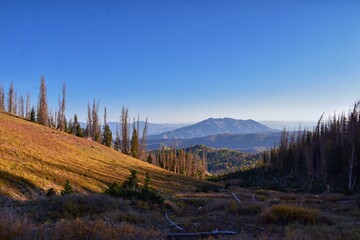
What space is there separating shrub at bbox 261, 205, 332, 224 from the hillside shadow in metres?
15.6

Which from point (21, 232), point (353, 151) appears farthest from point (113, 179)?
point (353, 151)

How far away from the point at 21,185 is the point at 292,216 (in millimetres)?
18184

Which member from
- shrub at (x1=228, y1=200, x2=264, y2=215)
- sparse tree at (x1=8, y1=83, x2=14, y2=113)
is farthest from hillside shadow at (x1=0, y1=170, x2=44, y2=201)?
sparse tree at (x1=8, y1=83, x2=14, y2=113)

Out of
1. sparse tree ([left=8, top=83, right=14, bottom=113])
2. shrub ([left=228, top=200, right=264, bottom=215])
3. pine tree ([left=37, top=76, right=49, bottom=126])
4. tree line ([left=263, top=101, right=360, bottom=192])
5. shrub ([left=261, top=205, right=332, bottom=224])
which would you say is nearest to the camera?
shrub ([left=261, top=205, right=332, bottom=224])

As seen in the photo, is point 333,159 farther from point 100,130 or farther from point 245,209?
A: point 100,130

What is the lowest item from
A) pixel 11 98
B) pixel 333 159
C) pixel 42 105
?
pixel 333 159

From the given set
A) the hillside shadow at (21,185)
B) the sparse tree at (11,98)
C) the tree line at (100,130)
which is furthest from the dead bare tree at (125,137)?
the hillside shadow at (21,185)

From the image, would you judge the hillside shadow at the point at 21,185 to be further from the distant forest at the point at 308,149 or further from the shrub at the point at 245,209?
the distant forest at the point at 308,149

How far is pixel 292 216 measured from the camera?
10984 millimetres

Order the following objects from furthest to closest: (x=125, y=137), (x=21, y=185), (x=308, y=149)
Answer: (x=125, y=137) → (x=308, y=149) → (x=21, y=185)

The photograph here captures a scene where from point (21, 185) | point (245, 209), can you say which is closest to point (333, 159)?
point (245, 209)

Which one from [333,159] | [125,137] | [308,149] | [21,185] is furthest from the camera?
[125,137]

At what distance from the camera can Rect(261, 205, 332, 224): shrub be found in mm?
10711

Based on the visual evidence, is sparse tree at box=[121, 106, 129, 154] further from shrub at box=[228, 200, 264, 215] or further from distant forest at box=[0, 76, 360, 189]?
shrub at box=[228, 200, 264, 215]
